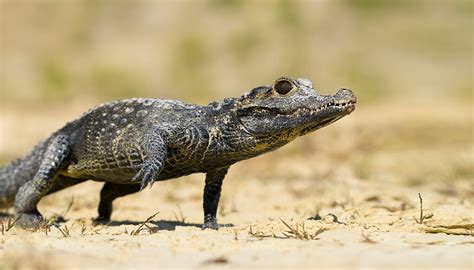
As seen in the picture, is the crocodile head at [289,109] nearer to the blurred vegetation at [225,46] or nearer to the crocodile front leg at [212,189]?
the crocodile front leg at [212,189]

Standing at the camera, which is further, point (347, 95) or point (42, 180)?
point (42, 180)

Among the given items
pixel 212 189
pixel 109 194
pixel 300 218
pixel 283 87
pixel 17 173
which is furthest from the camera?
pixel 17 173

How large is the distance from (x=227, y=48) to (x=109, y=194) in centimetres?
2988

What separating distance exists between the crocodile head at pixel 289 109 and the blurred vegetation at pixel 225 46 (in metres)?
26.8

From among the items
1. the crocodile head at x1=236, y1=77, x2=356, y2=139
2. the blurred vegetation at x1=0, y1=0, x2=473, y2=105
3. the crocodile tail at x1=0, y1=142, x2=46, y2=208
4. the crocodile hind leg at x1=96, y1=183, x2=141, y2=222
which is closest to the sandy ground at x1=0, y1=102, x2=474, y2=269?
the crocodile hind leg at x1=96, y1=183, x2=141, y2=222

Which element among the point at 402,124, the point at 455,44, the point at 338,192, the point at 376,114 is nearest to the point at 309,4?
the point at 455,44

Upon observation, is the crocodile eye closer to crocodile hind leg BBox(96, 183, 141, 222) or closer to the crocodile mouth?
the crocodile mouth

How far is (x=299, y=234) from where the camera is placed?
5262 mm

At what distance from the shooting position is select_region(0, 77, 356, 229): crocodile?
6.12 m

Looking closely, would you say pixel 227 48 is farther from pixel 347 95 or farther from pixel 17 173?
pixel 347 95

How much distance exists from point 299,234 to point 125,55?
31485 millimetres

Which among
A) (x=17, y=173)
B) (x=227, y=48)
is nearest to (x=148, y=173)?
(x=17, y=173)

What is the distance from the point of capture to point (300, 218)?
6.96 m

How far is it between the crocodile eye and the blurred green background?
24.7 m
